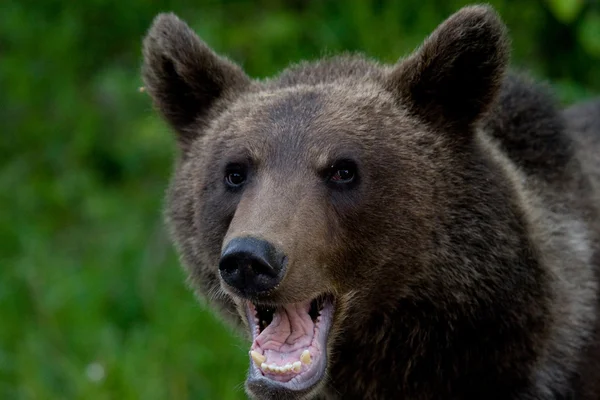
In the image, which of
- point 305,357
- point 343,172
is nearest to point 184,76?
point 343,172

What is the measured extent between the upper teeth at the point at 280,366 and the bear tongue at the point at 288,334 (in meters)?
0.02

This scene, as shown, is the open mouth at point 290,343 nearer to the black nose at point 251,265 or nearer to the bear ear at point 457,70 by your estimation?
the black nose at point 251,265

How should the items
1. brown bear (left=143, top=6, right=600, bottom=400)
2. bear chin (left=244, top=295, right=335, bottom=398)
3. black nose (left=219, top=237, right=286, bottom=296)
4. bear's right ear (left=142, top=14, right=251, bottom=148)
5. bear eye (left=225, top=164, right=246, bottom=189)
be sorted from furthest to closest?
bear's right ear (left=142, top=14, right=251, bottom=148) < bear eye (left=225, top=164, right=246, bottom=189) < brown bear (left=143, top=6, right=600, bottom=400) < bear chin (left=244, top=295, right=335, bottom=398) < black nose (left=219, top=237, right=286, bottom=296)

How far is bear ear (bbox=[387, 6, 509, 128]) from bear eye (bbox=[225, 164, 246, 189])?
73 centimetres

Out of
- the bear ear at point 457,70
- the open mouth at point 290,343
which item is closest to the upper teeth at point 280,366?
the open mouth at point 290,343

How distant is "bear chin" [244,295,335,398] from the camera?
3744 mm

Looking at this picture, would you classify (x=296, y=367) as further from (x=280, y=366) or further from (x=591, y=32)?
(x=591, y=32)

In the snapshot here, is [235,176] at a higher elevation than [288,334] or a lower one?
higher

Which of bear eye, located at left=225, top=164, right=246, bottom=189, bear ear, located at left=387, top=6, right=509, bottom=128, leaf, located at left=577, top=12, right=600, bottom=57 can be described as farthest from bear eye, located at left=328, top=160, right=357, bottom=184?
leaf, located at left=577, top=12, right=600, bottom=57

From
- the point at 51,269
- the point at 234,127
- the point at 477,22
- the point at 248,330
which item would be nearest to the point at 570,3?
the point at 477,22

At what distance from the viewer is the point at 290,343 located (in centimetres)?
389

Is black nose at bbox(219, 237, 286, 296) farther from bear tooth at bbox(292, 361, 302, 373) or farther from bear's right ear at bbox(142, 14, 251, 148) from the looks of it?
bear's right ear at bbox(142, 14, 251, 148)

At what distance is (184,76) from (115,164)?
3994 millimetres

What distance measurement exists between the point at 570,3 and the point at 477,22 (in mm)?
1710
